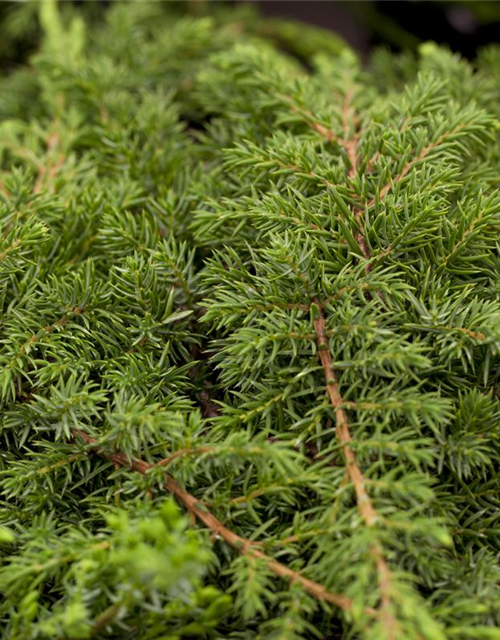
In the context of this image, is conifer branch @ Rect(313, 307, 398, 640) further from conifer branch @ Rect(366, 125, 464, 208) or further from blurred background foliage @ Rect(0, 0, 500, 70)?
blurred background foliage @ Rect(0, 0, 500, 70)

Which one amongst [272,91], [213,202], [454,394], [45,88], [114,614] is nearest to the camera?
[114,614]

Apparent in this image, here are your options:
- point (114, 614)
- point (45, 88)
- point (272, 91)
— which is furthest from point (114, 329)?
point (45, 88)

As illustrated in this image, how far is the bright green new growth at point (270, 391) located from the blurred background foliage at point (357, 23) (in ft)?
2.12

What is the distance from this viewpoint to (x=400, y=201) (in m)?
0.63

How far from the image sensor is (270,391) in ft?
1.94

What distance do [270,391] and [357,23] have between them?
146 centimetres

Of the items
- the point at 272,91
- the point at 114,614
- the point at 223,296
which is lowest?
the point at 114,614

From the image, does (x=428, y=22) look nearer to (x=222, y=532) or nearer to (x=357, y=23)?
(x=357, y=23)

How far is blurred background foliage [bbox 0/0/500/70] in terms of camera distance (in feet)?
4.42

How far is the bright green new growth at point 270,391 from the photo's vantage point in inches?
19.8

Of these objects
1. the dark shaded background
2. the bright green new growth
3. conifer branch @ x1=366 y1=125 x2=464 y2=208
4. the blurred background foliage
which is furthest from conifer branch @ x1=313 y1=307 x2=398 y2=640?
the dark shaded background

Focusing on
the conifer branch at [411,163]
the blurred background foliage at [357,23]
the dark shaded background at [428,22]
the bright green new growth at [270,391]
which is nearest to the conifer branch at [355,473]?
the bright green new growth at [270,391]

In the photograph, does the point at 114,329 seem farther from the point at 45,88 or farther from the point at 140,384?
the point at 45,88

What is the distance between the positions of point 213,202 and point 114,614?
41 centimetres
